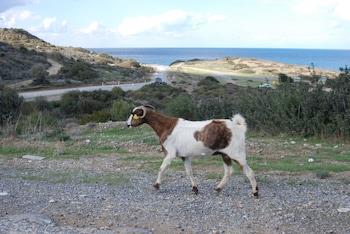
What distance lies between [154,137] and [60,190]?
6950 millimetres

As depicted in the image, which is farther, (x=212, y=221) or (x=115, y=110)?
(x=115, y=110)

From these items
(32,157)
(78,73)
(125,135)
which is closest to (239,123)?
(32,157)

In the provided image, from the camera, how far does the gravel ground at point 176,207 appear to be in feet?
26.3

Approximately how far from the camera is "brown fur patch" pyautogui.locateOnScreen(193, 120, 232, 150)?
954cm

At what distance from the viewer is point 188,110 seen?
75.0ft

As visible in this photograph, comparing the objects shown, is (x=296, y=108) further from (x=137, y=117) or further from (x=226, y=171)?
(x=137, y=117)

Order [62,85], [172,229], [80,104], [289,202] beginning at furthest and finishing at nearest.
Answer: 1. [62,85]
2. [80,104]
3. [289,202]
4. [172,229]

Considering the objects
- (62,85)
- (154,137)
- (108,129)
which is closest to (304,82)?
(154,137)

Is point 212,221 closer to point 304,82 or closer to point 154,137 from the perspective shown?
point 154,137

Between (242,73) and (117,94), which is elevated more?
(117,94)

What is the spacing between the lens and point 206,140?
9.57m

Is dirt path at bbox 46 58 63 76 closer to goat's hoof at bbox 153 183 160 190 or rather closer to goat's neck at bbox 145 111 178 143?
goat's neck at bbox 145 111 178 143

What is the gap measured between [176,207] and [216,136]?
1408mm

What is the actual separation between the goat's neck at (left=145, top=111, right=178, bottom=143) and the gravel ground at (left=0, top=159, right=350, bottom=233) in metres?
1.05
